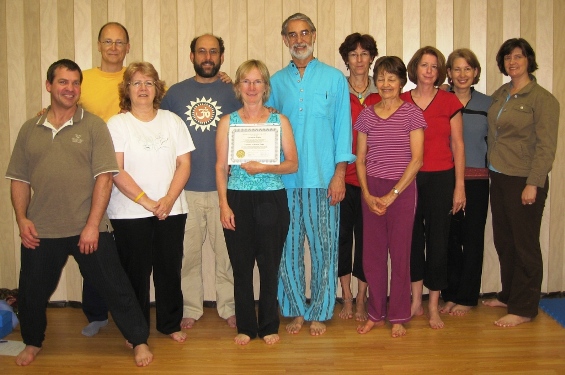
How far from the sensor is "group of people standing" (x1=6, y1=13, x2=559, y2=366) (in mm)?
3186

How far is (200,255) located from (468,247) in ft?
6.46

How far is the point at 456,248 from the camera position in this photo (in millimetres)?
4172

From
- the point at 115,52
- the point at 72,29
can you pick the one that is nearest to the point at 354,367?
the point at 115,52

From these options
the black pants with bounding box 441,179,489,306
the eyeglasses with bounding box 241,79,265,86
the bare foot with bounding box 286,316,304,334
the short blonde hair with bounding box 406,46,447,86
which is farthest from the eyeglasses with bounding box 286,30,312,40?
the bare foot with bounding box 286,316,304,334

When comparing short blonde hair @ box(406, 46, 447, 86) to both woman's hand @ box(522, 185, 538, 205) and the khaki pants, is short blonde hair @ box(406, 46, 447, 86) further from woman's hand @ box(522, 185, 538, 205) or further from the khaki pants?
the khaki pants

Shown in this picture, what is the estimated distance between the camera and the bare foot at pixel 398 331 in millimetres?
3656

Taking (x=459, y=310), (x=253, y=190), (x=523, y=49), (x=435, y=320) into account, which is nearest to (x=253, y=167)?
(x=253, y=190)

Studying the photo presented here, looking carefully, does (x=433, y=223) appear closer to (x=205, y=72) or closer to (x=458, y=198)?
(x=458, y=198)

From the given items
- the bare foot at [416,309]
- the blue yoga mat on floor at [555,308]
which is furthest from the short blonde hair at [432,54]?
the blue yoga mat on floor at [555,308]

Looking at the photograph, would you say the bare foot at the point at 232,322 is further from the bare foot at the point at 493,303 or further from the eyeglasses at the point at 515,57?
the eyeglasses at the point at 515,57

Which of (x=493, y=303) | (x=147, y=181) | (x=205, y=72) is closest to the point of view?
(x=147, y=181)

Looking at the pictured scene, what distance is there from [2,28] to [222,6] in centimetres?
172

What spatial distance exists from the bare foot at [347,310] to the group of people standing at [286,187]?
0.04 feet

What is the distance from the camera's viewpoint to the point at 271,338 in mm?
3541
